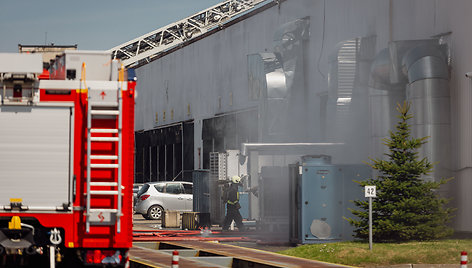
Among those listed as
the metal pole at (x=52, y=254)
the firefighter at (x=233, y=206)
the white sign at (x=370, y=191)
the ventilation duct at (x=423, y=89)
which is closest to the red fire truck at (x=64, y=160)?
the metal pole at (x=52, y=254)

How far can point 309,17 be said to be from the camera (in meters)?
38.3

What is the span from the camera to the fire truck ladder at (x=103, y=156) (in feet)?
39.9

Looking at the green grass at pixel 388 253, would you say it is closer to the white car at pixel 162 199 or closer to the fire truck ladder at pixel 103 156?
the fire truck ladder at pixel 103 156

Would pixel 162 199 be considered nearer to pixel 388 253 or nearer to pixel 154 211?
pixel 154 211

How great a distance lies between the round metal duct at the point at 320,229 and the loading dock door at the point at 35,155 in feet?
43.4

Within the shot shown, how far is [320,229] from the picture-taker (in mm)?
24844

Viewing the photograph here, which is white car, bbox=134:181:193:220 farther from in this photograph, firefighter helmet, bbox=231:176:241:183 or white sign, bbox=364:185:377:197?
white sign, bbox=364:185:377:197

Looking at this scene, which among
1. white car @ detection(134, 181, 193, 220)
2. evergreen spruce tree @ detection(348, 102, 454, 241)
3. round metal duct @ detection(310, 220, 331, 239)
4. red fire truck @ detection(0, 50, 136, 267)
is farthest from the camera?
white car @ detection(134, 181, 193, 220)

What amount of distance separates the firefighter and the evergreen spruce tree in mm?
7455

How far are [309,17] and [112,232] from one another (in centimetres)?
2710

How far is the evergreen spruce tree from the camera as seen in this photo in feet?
74.8

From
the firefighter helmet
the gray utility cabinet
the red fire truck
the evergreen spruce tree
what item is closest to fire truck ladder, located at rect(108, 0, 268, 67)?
the firefighter helmet

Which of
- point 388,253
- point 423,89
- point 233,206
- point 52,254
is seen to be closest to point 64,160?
point 52,254

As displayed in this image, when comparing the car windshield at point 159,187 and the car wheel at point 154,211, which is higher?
the car windshield at point 159,187
